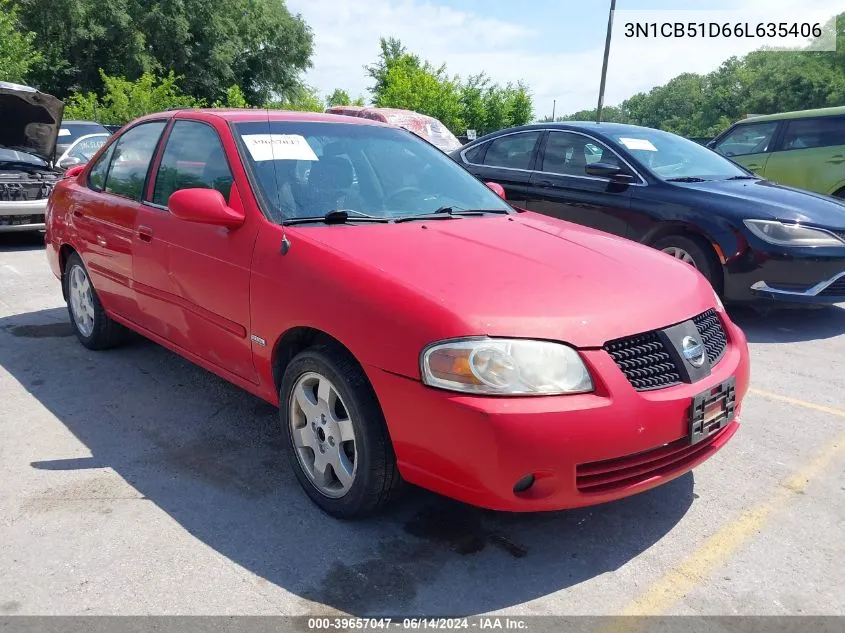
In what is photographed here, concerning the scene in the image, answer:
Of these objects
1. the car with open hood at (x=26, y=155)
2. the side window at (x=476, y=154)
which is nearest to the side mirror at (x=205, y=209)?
→ the side window at (x=476, y=154)

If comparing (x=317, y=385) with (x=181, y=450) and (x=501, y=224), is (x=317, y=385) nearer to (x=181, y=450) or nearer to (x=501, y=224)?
(x=181, y=450)

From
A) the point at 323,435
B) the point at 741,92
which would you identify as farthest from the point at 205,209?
the point at 741,92

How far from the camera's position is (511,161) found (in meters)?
7.11

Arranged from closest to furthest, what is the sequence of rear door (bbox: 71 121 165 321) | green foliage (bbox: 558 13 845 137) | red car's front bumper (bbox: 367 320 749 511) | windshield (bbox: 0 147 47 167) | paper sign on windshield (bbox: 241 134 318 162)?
red car's front bumper (bbox: 367 320 749 511), paper sign on windshield (bbox: 241 134 318 162), rear door (bbox: 71 121 165 321), windshield (bbox: 0 147 47 167), green foliage (bbox: 558 13 845 137)

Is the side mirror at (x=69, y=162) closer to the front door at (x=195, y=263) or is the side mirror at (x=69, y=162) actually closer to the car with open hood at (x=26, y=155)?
the car with open hood at (x=26, y=155)

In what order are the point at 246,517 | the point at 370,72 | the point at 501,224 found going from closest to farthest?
the point at 246,517
the point at 501,224
the point at 370,72

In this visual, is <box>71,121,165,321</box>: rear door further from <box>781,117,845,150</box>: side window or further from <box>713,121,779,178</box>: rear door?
<box>781,117,845,150</box>: side window

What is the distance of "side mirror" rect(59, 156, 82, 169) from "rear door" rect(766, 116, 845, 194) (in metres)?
9.58

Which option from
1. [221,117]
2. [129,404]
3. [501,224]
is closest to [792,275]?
[501,224]

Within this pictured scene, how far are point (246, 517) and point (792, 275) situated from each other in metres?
4.47

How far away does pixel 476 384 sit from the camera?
7.57 feet

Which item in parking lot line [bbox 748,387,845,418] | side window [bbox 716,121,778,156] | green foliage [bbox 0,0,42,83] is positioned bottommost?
parking lot line [bbox 748,387,845,418]

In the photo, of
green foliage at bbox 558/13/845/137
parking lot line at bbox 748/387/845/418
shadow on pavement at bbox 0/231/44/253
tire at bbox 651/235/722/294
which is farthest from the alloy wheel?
green foliage at bbox 558/13/845/137

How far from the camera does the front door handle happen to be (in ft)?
12.6
